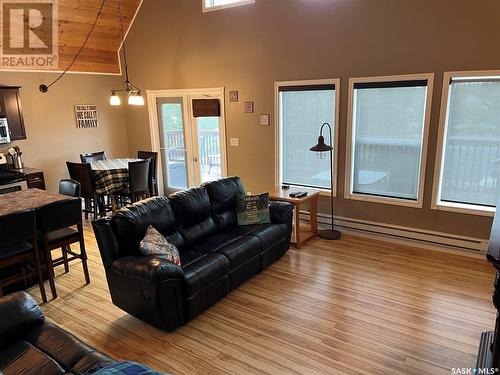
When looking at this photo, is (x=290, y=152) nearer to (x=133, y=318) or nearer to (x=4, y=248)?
(x=133, y=318)

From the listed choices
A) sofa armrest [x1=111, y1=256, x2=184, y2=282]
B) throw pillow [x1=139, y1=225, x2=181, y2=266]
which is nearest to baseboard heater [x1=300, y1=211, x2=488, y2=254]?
throw pillow [x1=139, y1=225, x2=181, y2=266]

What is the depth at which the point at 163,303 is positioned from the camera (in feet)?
9.37

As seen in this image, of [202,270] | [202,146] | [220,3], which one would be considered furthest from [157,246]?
[220,3]

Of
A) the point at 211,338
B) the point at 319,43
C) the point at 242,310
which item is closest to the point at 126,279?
the point at 211,338

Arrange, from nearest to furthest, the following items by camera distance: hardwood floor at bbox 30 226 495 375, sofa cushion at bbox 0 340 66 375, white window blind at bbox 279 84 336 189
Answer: sofa cushion at bbox 0 340 66 375 → hardwood floor at bbox 30 226 495 375 → white window blind at bbox 279 84 336 189

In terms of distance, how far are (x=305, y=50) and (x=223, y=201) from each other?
95.6 inches

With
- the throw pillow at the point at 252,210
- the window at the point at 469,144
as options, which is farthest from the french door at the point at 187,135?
the window at the point at 469,144

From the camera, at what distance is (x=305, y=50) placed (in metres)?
4.85

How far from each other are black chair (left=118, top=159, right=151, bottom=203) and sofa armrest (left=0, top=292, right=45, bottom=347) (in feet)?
10.7

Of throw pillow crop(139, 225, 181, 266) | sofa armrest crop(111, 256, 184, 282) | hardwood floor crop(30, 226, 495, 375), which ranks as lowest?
hardwood floor crop(30, 226, 495, 375)

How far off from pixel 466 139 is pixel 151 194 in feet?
15.4

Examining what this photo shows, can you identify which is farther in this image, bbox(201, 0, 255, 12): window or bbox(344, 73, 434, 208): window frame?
Result: bbox(201, 0, 255, 12): window

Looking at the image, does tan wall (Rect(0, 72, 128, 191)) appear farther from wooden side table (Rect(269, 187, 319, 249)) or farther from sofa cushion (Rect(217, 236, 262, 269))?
sofa cushion (Rect(217, 236, 262, 269))

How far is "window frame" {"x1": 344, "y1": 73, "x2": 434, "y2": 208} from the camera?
4.14 meters
